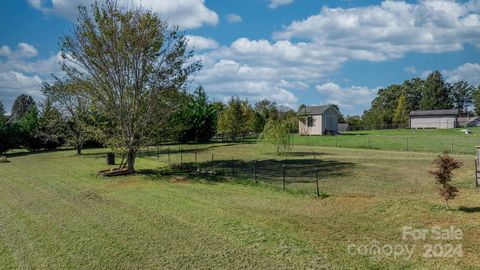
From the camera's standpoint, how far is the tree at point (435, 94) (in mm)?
84875

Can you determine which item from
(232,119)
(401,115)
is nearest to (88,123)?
(232,119)

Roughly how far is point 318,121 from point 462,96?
211 feet

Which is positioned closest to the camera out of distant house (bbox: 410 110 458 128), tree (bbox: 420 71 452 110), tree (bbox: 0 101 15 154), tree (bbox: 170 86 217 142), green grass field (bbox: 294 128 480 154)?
green grass field (bbox: 294 128 480 154)

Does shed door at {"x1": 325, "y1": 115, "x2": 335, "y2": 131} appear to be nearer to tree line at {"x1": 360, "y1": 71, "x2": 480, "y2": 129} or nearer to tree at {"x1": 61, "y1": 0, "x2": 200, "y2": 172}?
tree line at {"x1": 360, "y1": 71, "x2": 480, "y2": 129}

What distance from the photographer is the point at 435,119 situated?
223 ft

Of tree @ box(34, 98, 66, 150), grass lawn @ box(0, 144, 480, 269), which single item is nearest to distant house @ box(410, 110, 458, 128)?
grass lawn @ box(0, 144, 480, 269)

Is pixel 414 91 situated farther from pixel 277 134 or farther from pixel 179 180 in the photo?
pixel 179 180

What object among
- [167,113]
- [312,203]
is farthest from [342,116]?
[312,203]

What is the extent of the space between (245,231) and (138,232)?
2468 millimetres

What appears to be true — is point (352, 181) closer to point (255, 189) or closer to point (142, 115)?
point (255, 189)

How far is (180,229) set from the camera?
8.90 meters

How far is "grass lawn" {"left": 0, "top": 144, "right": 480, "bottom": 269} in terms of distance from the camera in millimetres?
6914

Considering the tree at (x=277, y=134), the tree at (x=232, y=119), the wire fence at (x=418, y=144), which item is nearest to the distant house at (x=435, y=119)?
the wire fence at (x=418, y=144)

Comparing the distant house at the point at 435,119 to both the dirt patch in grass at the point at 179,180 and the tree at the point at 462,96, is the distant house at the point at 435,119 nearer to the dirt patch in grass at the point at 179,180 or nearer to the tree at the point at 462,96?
the tree at the point at 462,96
